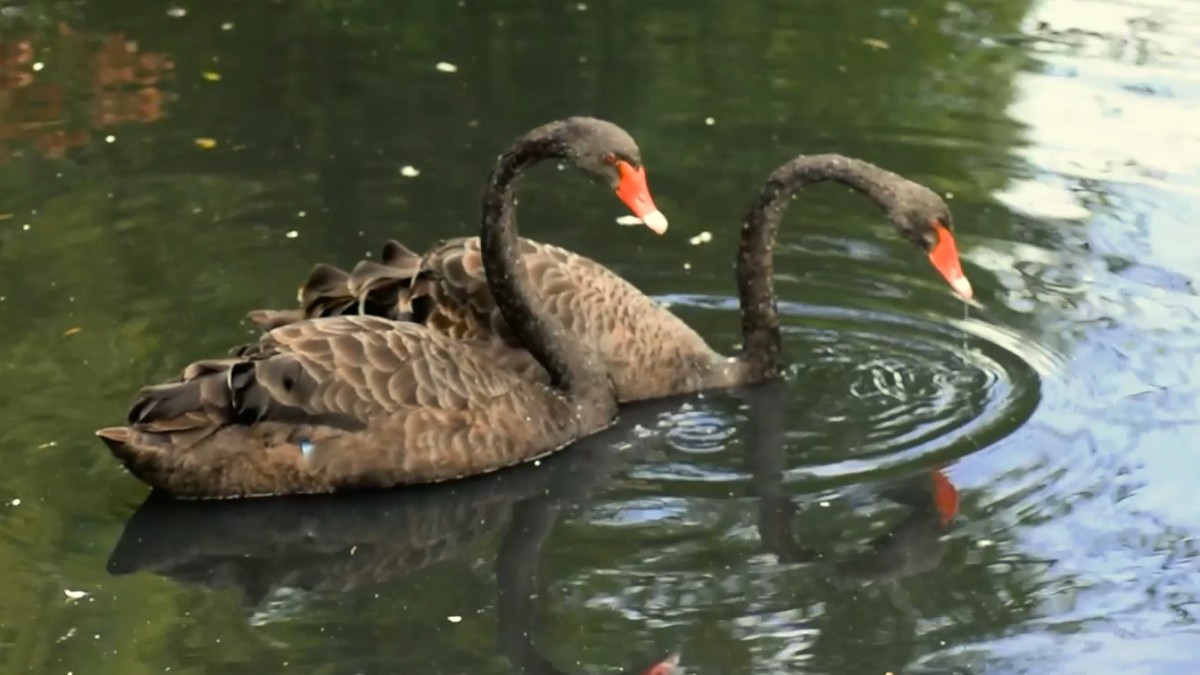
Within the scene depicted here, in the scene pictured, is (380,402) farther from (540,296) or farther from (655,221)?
(655,221)

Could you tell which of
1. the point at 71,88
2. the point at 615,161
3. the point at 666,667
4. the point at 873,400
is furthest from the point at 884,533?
the point at 71,88

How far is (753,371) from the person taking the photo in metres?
6.58

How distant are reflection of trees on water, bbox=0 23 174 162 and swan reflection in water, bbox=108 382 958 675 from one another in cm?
332

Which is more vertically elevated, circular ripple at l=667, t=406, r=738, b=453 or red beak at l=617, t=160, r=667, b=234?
red beak at l=617, t=160, r=667, b=234

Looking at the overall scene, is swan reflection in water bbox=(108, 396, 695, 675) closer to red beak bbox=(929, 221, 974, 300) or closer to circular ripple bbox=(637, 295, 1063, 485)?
circular ripple bbox=(637, 295, 1063, 485)

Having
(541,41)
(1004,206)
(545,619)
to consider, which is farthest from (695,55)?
(545,619)

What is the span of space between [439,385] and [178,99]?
154 inches

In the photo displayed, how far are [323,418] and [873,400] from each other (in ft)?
5.98

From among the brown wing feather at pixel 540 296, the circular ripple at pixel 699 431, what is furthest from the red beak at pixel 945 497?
the brown wing feather at pixel 540 296

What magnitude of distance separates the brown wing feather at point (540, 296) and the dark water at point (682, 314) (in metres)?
0.20

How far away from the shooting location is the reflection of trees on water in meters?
8.70

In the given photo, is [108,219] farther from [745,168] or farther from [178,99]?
[745,168]

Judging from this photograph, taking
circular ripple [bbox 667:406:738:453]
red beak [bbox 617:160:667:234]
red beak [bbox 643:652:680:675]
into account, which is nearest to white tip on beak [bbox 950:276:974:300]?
circular ripple [bbox 667:406:738:453]

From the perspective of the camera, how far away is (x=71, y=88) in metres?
9.38
